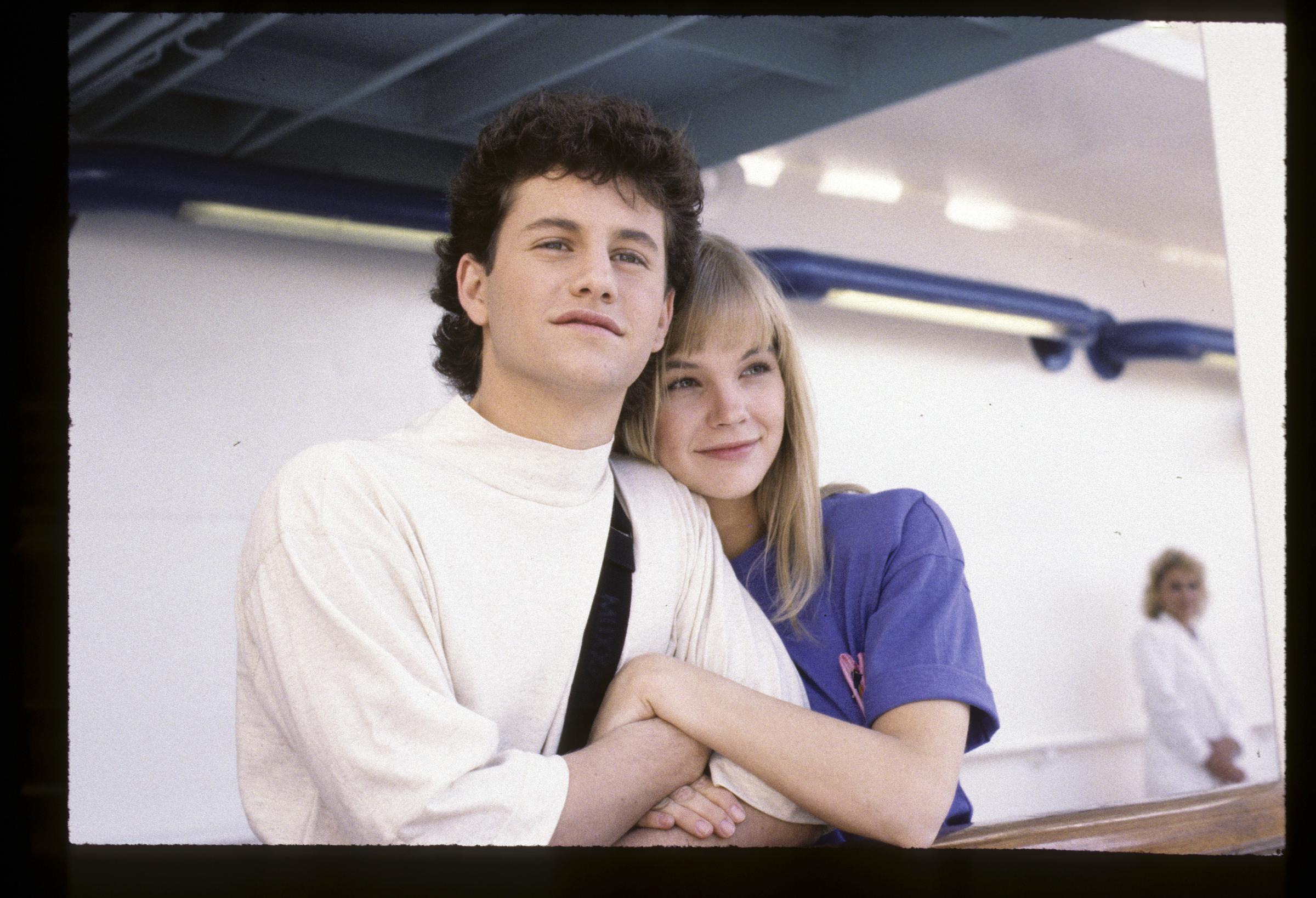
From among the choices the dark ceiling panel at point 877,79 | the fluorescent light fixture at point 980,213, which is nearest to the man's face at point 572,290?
the dark ceiling panel at point 877,79

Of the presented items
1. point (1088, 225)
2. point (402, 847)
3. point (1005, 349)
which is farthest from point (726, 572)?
point (1088, 225)

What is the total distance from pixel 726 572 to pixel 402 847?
1.74 ft

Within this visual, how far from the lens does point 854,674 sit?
1528mm

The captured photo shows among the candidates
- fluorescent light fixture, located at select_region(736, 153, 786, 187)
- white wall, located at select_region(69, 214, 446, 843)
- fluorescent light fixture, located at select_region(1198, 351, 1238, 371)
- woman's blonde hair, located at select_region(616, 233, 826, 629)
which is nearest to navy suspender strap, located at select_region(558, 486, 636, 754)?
woman's blonde hair, located at select_region(616, 233, 826, 629)

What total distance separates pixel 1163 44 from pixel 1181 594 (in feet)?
7.36

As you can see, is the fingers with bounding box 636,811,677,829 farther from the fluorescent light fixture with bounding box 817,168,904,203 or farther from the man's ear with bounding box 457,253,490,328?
the fluorescent light fixture with bounding box 817,168,904,203

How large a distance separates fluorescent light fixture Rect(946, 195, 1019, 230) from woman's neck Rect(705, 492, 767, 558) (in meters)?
3.38

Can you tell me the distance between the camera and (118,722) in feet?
9.57

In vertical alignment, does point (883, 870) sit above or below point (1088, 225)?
below

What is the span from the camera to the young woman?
1324 mm

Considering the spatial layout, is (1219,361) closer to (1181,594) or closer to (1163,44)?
(1181,594)

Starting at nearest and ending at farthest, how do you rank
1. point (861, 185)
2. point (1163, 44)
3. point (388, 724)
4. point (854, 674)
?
point (388, 724)
point (854, 674)
point (1163, 44)
point (861, 185)

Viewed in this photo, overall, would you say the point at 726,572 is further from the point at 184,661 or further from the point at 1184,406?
the point at 1184,406

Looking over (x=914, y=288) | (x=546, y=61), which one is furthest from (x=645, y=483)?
(x=914, y=288)
